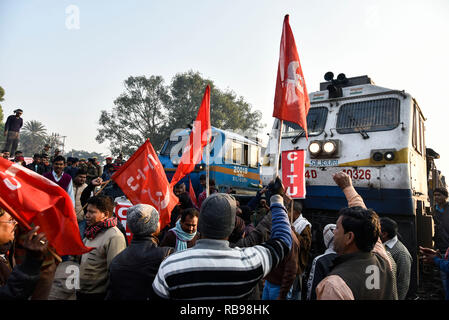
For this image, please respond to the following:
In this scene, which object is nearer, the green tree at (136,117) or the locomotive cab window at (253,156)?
the locomotive cab window at (253,156)

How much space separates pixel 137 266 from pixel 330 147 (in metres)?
4.56

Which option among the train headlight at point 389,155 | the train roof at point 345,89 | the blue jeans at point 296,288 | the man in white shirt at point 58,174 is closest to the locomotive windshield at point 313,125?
the train roof at point 345,89

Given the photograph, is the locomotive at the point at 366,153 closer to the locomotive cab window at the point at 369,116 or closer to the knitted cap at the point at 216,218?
the locomotive cab window at the point at 369,116

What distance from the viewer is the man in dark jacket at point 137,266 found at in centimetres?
222

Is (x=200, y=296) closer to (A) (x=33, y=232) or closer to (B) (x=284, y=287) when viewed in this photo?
(A) (x=33, y=232)

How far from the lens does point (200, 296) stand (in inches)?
62.2

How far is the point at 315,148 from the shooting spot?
5961mm

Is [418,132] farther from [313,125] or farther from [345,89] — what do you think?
[313,125]

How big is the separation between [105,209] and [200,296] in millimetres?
1727

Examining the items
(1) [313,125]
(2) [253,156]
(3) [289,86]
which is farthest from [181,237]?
(2) [253,156]

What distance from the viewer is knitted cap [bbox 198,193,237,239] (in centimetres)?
169

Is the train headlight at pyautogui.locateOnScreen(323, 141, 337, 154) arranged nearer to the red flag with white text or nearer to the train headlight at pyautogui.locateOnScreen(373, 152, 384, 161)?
the train headlight at pyautogui.locateOnScreen(373, 152, 384, 161)

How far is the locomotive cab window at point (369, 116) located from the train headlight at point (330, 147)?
37 centimetres

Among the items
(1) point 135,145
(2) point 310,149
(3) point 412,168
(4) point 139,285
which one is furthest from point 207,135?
(1) point 135,145
